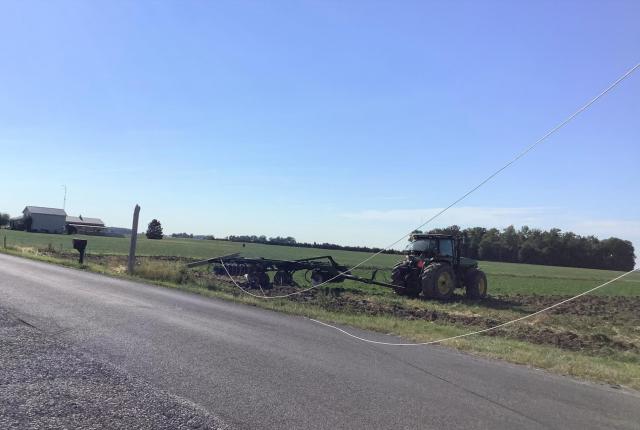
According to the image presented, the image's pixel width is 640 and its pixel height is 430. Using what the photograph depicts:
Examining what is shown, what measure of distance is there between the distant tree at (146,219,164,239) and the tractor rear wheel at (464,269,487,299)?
12350 centimetres

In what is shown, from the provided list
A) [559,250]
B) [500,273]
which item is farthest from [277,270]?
[559,250]

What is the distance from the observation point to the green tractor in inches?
813

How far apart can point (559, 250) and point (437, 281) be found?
103 m

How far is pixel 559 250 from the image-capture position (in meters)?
113

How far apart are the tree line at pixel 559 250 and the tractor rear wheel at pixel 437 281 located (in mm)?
88780

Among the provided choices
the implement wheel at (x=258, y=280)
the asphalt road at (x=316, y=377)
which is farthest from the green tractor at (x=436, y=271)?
the asphalt road at (x=316, y=377)

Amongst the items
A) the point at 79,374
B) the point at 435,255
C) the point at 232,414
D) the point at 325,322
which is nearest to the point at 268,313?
the point at 325,322

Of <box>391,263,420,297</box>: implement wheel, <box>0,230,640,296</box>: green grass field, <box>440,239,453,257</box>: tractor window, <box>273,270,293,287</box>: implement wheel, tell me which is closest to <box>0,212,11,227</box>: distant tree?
<box>0,230,640,296</box>: green grass field

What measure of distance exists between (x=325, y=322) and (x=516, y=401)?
21.9ft

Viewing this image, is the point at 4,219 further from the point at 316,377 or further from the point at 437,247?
the point at 316,377

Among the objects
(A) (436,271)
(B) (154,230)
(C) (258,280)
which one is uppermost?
(B) (154,230)

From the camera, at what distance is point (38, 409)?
504 cm

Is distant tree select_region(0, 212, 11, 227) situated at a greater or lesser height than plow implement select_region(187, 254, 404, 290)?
greater

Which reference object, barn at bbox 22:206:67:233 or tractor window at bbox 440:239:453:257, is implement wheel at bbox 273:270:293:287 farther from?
barn at bbox 22:206:67:233
